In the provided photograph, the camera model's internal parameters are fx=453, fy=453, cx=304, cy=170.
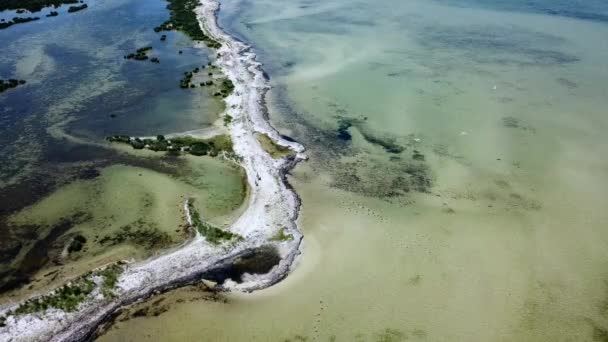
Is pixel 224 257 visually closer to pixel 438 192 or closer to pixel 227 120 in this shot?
pixel 438 192

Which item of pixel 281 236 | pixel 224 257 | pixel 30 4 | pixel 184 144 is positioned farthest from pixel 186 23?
pixel 224 257

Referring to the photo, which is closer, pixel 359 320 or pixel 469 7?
pixel 359 320

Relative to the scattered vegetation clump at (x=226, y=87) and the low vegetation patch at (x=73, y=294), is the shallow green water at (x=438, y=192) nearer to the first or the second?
the low vegetation patch at (x=73, y=294)

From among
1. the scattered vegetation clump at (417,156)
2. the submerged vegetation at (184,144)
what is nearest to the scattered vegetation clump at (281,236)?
the submerged vegetation at (184,144)

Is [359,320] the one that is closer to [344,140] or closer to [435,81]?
[344,140]

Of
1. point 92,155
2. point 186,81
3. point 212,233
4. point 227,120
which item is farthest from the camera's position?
point 186,81

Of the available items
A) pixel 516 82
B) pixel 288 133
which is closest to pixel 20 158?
pixel 288 133
